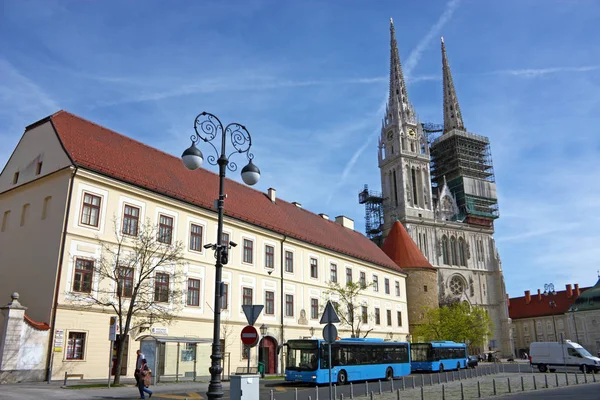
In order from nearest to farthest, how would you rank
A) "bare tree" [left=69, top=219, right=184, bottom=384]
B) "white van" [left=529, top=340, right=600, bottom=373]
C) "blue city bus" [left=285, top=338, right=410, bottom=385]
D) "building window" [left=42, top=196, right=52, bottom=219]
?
"bare tree" [left=69, top=219, right=184, bottom=384] → "blue city bus" [left=285, top=338, right=410, bottom=385] → "building window" [left=42, top=196, right=52, bottom=219] → "white van" [left=529, top=340, right=600, bottom=373]

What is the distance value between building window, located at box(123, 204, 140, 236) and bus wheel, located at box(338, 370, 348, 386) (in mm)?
13016

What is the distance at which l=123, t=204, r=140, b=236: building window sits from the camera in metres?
26.8

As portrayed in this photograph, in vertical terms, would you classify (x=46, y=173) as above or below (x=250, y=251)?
above

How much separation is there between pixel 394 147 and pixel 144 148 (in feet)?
204

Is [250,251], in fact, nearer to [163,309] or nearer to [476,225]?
[163,309]

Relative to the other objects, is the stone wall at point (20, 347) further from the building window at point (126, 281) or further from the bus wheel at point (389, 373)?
the bus wheel at point (389, 373)

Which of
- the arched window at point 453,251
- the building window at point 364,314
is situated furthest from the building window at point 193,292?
the arched window at point 453,251

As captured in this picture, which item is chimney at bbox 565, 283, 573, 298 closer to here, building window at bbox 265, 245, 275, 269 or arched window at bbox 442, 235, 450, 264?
arched window at bbox 442, 235, 450, 264

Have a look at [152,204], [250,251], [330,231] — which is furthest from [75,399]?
[330,231]

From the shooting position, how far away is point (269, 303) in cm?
3481

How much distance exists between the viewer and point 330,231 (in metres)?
47.7

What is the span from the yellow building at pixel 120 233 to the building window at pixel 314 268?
10 centimetres

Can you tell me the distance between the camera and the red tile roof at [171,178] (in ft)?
88.8

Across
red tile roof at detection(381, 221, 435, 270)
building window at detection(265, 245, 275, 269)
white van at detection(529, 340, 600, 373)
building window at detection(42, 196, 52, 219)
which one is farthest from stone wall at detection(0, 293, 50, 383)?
red tile roof at detection(381, 221, 435, 270)
